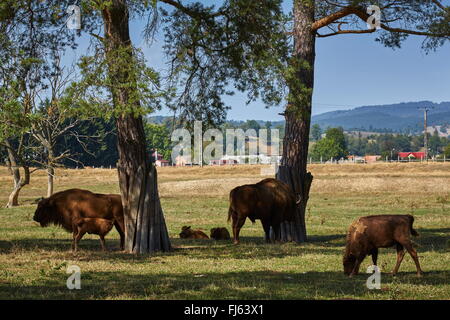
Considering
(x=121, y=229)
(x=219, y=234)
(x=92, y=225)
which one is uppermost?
(x=92, y=225)

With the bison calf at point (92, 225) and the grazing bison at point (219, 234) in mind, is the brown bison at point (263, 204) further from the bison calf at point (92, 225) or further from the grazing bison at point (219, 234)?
the bison calf at point (92, 225)

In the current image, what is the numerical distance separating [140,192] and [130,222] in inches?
33.9

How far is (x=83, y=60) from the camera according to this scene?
1559 centimetres

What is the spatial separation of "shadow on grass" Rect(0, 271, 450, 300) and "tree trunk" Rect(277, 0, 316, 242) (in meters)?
8.48

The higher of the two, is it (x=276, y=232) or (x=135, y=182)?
(x=135, y=182)

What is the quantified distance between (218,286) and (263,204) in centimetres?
825


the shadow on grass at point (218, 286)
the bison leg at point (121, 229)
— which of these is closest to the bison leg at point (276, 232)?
the bison leg at point (121, 229)

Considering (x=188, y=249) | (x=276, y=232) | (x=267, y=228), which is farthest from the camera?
(x=276, y=232)

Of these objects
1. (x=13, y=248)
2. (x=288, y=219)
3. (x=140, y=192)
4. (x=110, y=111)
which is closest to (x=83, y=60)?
(x=110, y=111)

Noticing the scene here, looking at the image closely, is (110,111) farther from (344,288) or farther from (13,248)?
(344,288)

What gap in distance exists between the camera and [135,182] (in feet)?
56.6

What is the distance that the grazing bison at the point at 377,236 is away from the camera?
11.9m

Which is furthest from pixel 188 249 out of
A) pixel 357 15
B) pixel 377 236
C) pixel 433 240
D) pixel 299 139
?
pixel 357 15

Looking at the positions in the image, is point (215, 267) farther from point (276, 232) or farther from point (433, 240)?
point (433, 240)
